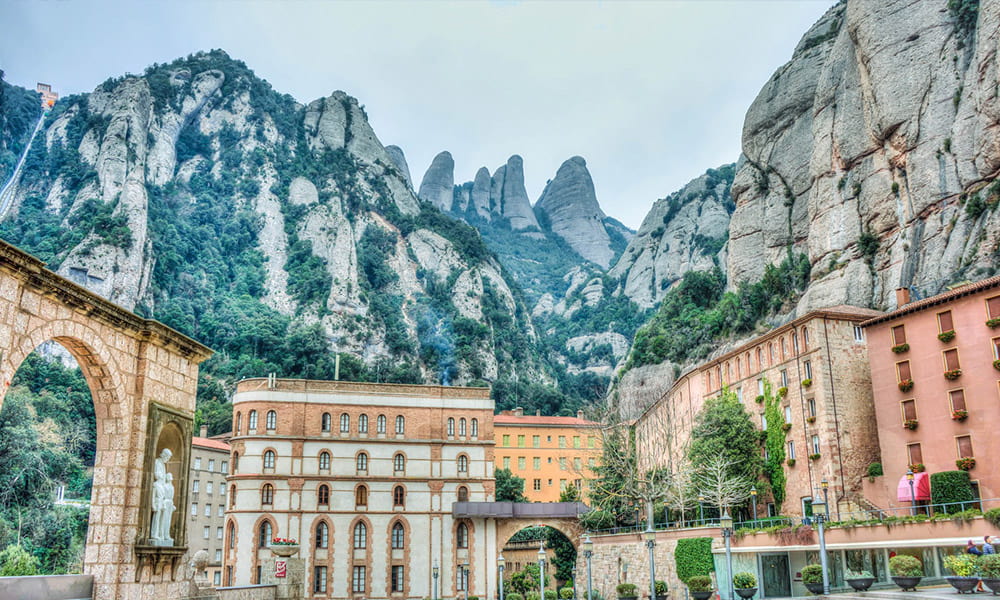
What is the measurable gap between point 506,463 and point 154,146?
272ft

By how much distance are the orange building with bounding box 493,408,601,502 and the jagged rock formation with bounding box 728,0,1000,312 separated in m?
22.5

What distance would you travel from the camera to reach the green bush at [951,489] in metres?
32.2

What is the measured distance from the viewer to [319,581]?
4997 centimetres

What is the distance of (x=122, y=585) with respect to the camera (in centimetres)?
1802

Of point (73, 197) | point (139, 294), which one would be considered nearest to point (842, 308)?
point (139, 294)

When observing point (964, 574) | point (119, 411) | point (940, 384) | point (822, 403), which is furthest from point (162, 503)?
point (940, 384)

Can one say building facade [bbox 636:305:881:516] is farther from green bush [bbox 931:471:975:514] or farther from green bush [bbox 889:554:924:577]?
green bush [bbox 889:554:924:577]

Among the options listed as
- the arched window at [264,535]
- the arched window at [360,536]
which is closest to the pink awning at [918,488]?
the arched window at [360,536]

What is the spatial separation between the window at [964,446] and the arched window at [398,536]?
111ft

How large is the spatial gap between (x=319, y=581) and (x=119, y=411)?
3493 cm

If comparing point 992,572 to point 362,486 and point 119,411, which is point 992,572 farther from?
point 362,486

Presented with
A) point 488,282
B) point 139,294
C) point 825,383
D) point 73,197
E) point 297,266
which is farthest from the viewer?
point 488,282

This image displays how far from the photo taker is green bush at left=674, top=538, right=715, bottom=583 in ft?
120

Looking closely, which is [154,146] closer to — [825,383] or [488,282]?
[488,282]
